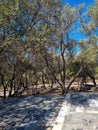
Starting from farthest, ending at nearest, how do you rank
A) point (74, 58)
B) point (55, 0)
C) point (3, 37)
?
1. point (74, 58)
2. point (55, 0)
3. point (3, 37)

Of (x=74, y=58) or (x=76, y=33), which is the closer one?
(x=76, y=33)

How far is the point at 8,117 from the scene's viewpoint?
8.64m

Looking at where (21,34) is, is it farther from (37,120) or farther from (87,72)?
(87,72)

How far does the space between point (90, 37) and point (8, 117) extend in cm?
1217

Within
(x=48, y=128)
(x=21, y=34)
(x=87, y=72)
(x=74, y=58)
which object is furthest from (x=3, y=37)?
(x=87, y=72)

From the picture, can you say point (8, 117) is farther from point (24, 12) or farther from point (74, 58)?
point (74, 58)

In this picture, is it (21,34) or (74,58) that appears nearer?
(21,34)

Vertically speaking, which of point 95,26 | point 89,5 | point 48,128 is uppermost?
point 89,5

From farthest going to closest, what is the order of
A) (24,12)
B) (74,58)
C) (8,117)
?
(74,58), (24,12), (8,117)

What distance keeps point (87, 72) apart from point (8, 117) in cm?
2279

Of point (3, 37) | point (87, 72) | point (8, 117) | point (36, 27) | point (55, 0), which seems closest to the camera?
point (8, 117)

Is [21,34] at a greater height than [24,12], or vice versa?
[24,12]

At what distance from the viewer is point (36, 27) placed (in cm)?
1148

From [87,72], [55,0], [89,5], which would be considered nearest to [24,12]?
[55,0]
